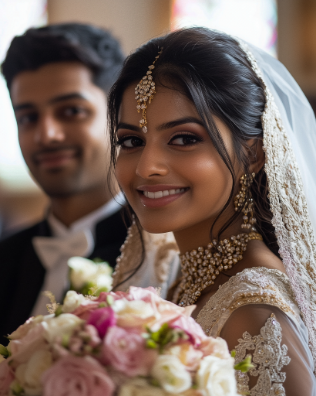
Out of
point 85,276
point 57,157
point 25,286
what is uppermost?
point 57,157

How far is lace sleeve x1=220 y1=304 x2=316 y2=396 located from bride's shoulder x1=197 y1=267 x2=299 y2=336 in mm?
17

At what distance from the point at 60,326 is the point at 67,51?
5.03 feet

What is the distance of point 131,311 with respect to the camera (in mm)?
688

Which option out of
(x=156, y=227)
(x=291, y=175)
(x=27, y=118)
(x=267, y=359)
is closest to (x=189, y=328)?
(x=267, y=359)

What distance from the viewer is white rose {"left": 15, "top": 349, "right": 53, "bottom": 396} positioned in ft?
2.13

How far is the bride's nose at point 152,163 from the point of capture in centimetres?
110

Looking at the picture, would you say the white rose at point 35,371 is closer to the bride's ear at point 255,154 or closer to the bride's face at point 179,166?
the bride's face at point 179,166

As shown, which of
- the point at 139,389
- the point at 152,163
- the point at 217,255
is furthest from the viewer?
the point at 217,255

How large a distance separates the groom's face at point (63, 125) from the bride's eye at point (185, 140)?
0.90m

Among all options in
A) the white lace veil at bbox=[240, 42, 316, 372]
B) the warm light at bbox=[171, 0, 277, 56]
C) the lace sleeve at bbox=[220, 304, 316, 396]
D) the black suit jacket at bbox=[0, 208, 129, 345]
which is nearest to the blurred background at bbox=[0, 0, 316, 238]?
the warm light at bbox=[171, 0, 277, 56]

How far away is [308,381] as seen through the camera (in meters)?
0.90

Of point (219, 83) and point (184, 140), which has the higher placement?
point (219, 83)

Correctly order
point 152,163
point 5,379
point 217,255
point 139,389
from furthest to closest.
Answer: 1. point 217,255
2. point 152,163
3. point 5,379
4. point 139,389

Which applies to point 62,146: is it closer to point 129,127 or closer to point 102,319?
point 129,127
